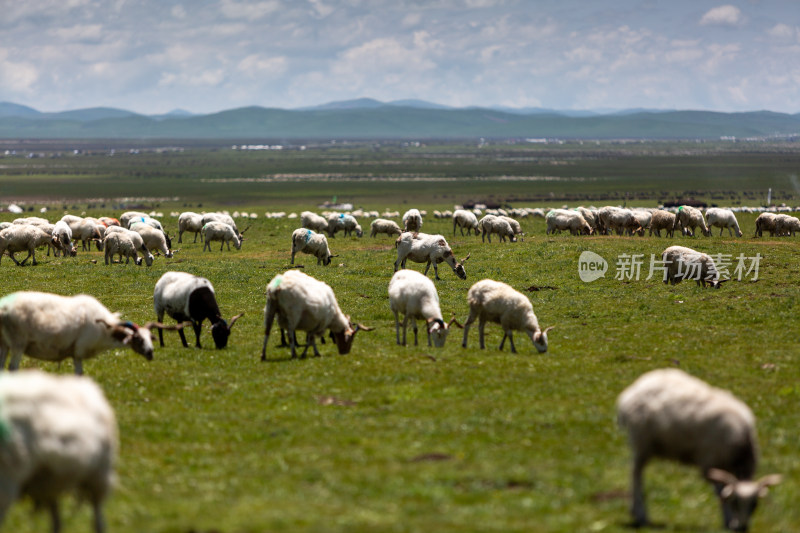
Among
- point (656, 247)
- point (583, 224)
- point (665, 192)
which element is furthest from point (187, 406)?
point (665, 192)

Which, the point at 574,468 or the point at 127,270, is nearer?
the point at 574,468

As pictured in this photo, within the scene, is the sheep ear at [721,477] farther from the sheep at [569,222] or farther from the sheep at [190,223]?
the sheep at [190,223]

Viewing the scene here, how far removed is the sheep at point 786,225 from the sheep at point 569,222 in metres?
13.9

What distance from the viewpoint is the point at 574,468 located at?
487 inches

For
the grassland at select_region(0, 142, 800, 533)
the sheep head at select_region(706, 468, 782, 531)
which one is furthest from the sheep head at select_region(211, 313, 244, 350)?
the sheep head at select_region(706, 468, 782, 531)

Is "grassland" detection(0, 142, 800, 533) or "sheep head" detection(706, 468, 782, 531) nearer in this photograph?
"sheep head" detection(706, 468, 782, 531)

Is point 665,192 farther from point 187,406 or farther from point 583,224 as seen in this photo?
point 187,406

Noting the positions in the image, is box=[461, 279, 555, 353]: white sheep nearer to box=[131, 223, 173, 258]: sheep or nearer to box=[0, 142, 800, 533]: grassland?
box=[0, 142, 800, 533]: grassland

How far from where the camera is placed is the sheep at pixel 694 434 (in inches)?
403

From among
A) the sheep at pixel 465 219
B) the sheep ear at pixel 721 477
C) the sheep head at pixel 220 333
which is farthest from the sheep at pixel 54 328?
the sheep at pixel 465 219

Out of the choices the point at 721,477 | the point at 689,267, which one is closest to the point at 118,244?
the point at 689,267

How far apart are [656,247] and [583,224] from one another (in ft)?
49.2

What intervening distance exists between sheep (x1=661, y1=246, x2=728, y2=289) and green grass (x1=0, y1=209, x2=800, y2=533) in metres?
1.04

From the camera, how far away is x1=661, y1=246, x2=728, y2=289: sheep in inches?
1345
